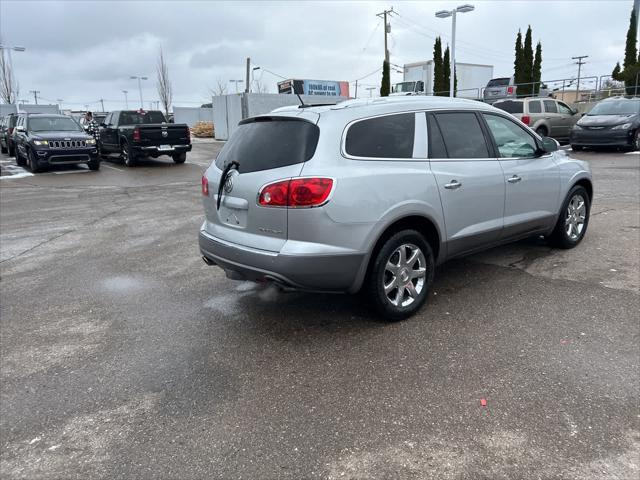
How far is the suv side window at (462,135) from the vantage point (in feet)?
14.9

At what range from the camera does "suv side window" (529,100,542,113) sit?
18531 mm

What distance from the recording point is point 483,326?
4113mm

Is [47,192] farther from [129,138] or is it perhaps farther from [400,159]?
[400,159]

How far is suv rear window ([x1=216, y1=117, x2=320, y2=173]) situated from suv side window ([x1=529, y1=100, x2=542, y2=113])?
16696 mm

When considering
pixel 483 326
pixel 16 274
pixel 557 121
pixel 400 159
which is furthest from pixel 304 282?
pixel 557 121

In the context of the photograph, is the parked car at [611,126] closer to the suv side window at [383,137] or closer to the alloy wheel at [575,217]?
the alloy wheel at [575,217]

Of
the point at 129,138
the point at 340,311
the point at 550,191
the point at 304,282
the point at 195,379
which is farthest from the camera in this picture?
the point at 129,138

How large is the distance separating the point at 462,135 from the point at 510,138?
2.70ft

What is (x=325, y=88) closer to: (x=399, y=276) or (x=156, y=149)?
(x=156, y=149)

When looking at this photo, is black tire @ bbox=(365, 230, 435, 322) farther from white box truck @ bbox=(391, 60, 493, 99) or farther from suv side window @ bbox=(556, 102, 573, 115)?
white box truck @ bbox=(391, 60, 493, 99)

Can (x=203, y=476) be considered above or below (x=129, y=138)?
below

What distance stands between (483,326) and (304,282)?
1531mm

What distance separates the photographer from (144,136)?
17641 mm

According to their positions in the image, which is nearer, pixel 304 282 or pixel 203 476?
pixel 203 476
